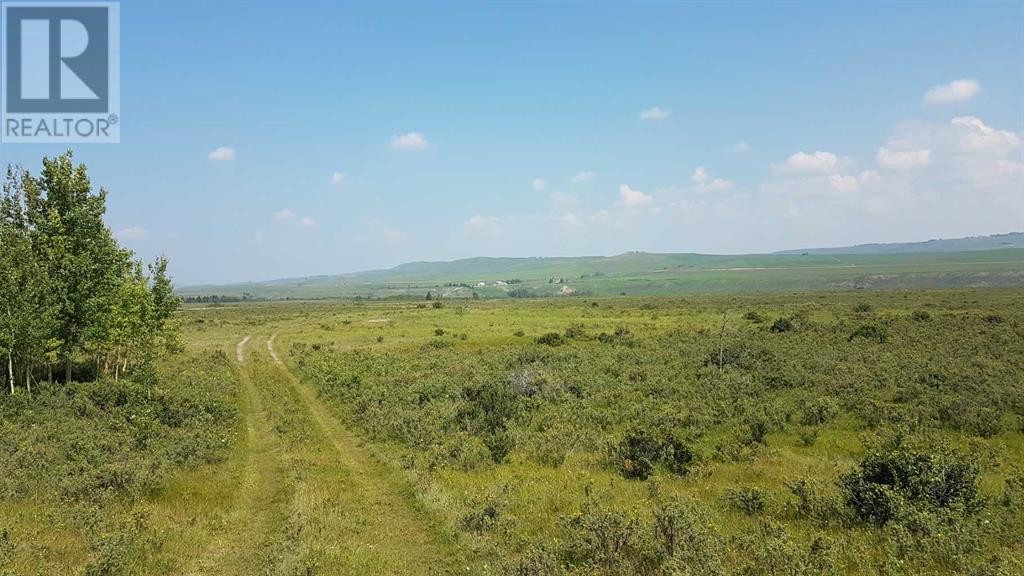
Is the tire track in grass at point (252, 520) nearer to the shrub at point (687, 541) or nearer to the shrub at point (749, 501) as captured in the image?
the shrub at point (687, 541)

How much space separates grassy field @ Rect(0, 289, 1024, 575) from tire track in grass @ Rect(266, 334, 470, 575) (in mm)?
64

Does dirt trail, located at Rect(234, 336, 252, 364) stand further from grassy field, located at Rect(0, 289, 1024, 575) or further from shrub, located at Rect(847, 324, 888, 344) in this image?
shrub, located at Rect(847, 324, 888, 344)

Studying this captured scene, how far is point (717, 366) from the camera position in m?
36.2

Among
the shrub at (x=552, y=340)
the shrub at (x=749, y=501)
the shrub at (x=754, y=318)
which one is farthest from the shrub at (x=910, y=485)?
the shrub at (x=754, y=318)

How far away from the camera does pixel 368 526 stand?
13.3 meters

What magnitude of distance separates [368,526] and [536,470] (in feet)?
21.2

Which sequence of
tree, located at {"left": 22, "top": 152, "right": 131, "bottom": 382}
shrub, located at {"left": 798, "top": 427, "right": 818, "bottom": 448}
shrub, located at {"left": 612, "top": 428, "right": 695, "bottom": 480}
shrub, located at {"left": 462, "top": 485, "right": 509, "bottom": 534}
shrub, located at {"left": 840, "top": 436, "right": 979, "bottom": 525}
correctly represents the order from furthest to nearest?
1. tree, located at {"left": 22, "top": 152, "right": 131, "bottom": 382}
2. shrub, located at {"left": 798, "top": 427, "right": 818, "bottom": 448}
3. shrub, located at {"left": 612, "top": 428, "right": 695, "bottom": 480}
4. shrub, located at {"left": 462, "top": 485, "right": 509, "bottom": 534}
5. shrub, located at {"left": 840, "top": 436, "right": 979, "bottom": 525}

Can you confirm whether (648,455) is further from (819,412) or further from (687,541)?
(819,412)

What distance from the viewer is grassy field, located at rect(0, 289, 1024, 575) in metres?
10.9

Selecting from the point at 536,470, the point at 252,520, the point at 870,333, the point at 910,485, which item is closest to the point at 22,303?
the point at 252,520

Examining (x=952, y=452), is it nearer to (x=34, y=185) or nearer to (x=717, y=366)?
(x=717, y=366)

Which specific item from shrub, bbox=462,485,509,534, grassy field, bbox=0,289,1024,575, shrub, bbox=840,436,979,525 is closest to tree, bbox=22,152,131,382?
grassy field, bbox=0,289,1024,575

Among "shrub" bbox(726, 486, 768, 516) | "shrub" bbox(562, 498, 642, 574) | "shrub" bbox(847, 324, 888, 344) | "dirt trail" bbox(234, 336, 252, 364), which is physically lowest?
"dirt trail" bbox(234, 336, 252, 364)

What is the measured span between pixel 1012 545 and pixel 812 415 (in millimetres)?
12941
